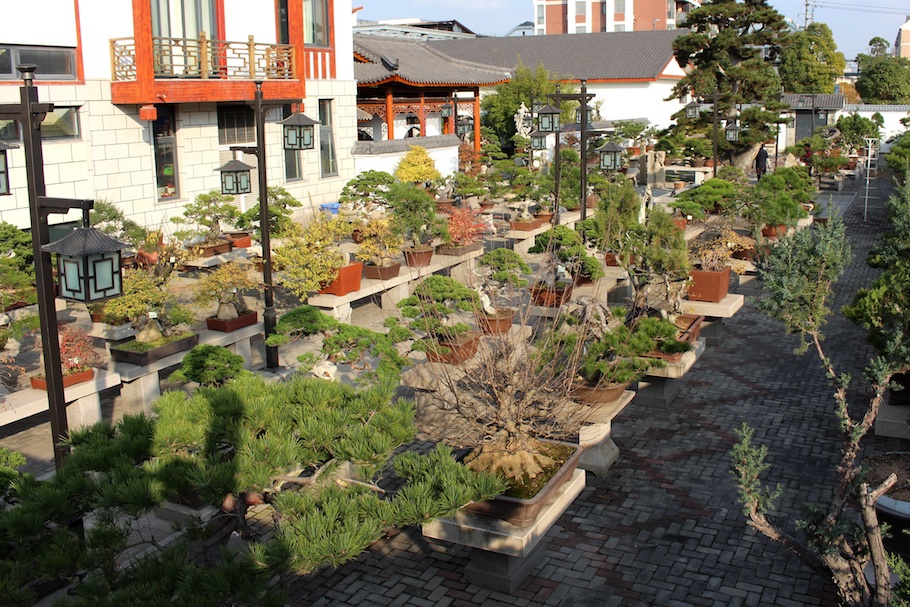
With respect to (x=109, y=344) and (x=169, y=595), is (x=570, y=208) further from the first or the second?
(x=169, y=595)

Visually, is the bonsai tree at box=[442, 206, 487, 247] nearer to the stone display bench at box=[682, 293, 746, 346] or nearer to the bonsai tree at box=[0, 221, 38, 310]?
the stone display bench at box=[682, 293, 746, 346]

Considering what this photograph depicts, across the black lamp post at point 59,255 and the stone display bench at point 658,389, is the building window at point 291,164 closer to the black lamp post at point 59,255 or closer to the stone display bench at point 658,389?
the stone display bench at point 658,389

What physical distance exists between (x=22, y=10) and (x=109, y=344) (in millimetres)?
6807

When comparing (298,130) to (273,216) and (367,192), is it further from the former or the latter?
(367,192)

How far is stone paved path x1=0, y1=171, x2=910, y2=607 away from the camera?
6.13m

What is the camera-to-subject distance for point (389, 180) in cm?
1532

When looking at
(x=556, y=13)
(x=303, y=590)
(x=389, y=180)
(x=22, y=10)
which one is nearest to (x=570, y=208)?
(x=389, y=180)

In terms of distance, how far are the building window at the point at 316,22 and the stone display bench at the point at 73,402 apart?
11.8m

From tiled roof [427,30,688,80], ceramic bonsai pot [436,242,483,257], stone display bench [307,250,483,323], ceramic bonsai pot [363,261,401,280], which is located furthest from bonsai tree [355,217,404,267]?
tiled roof [427,30,688,80]

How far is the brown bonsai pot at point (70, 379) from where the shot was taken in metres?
7.82

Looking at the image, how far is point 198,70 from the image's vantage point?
15.5 meters

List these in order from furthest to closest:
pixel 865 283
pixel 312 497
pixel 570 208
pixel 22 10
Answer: pixel 570 208 < pixel 865 283 < pixel 22 10 < pixel 312 497

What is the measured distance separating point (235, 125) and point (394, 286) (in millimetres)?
6626

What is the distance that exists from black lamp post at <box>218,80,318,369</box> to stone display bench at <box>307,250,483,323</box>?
67cm
